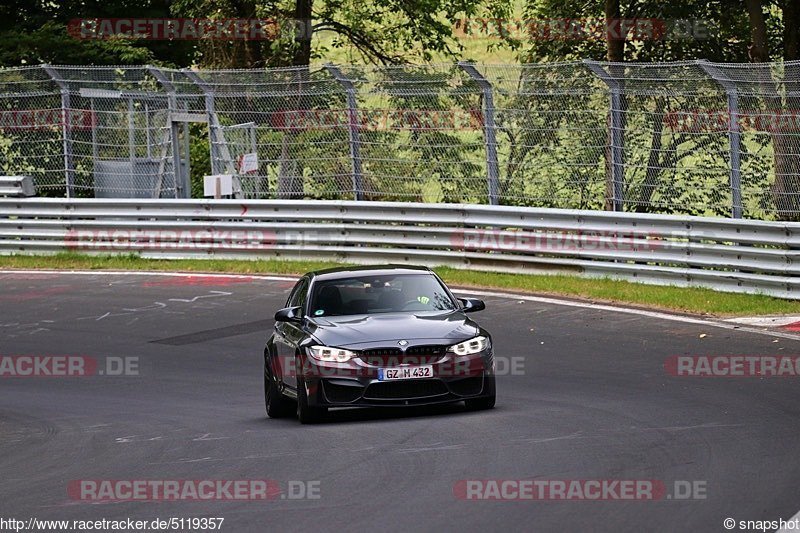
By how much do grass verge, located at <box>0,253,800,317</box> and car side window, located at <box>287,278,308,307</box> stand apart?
20.8 feet

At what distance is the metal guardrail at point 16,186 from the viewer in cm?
2683

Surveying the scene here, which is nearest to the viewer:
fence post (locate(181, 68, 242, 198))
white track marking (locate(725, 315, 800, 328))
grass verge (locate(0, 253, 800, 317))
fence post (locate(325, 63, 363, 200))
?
white track marking (locate(725, 315, 800, 328))

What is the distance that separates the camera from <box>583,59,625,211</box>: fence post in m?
20.8

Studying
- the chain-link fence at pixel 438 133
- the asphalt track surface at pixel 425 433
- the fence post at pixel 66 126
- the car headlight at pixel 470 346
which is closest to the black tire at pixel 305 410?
the asphalt track surface at pixel 425 433

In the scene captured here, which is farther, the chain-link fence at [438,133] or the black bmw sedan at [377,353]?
the chain-link fence at [438,133]

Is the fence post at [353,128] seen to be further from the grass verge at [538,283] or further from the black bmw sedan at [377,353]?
the black bmw sedan at [377,353]

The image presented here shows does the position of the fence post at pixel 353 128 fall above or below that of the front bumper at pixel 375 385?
above

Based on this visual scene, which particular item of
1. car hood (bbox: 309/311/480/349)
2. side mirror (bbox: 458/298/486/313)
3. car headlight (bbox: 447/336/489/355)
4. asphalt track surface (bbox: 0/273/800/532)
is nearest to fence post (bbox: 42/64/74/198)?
asphalt track surface (bbox: 0/273/800/532)

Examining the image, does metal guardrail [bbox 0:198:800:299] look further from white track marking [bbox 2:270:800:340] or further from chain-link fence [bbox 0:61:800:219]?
white track marking [bbox 2:270:800:340]

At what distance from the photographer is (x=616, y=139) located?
68.7 ft

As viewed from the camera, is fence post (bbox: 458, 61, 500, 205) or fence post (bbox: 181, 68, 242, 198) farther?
fence post (bbox: 181, 68, 242, 198)

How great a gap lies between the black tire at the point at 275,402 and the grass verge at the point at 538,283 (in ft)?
23.0

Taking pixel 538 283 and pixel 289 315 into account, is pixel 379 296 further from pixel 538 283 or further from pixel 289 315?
pixel 538 283

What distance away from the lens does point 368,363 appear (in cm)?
1182
